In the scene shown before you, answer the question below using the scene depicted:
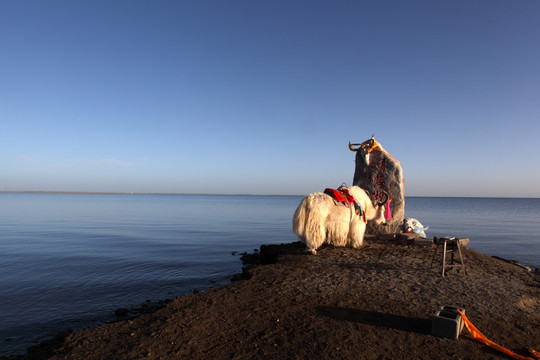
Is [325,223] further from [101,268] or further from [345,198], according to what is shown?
[101,268]

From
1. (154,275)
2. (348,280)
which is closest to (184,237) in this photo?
(154,275)

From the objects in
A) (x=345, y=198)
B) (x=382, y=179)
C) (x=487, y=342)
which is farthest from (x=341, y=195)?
(x=487, y=342)

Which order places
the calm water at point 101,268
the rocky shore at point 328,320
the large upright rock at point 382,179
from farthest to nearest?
the large upright rock at point 382,179, the calm water at point 101,268, the rocky shore at point 328,320

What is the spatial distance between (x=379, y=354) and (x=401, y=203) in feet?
28.1

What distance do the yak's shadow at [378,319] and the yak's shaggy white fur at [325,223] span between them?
3.61m

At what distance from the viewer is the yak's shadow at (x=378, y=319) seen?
13.9 feet

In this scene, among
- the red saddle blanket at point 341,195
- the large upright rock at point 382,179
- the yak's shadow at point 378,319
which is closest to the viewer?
A: the yak's shadow at point 378,319

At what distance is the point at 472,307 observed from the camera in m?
4.96

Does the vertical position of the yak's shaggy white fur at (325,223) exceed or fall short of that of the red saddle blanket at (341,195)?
it falls short

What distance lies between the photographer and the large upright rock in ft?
36.8

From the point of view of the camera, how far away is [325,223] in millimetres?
8594

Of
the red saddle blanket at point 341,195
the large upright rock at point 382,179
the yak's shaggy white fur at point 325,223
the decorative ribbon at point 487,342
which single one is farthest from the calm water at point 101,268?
the decorative ribbon at point 487,342

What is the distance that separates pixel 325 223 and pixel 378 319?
13.8 ft

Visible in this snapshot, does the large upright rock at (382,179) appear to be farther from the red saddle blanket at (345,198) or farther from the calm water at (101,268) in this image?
the calm water at (101,268)
